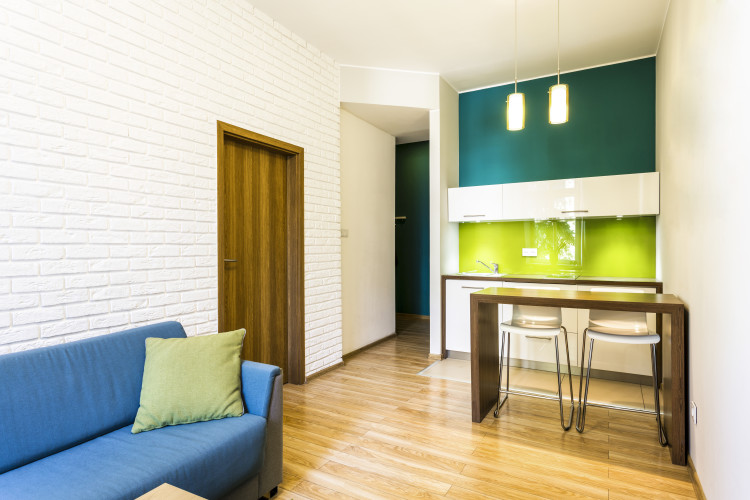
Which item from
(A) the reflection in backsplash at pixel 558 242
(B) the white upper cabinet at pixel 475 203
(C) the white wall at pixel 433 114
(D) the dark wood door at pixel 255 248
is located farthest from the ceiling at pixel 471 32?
(A) the reflection in backsplash at pixel 558 242

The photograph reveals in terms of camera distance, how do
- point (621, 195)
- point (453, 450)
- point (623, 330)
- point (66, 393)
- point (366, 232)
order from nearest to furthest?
point (66, 393) → point (453, 450) → point (623, 330) → point (621, 195) → point (366, 232)

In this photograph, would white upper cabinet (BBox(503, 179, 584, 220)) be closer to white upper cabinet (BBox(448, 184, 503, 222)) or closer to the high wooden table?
white upper cabinet (BBox(448, 184, 503, 222))

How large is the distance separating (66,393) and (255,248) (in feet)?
5.89

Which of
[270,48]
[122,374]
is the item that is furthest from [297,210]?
[122,374]

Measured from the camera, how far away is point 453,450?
2.53 meters

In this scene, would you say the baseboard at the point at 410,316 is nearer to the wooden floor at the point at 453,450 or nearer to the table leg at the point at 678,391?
the wooden floor at the point at 453,450

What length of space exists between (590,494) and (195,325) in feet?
8.18

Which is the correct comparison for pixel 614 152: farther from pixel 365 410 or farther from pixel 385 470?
pixel 385 470

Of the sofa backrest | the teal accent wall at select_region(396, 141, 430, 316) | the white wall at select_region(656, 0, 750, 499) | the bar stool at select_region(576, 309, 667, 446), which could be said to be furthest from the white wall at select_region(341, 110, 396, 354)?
the white wall at select_region(656, 0, 750, 499)

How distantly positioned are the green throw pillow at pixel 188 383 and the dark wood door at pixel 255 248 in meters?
0.86

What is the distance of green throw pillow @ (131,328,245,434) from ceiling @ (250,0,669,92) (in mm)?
2611

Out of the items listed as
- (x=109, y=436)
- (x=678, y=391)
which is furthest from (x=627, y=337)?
(x=109, y=436)

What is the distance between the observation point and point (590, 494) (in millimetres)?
2072

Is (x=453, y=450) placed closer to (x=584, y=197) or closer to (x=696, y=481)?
(x=696, y=481)
